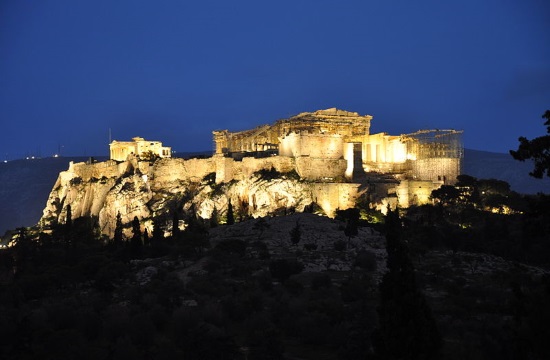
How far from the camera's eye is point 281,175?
5247cm

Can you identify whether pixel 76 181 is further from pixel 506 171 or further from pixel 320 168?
pixel 506 171

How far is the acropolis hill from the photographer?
51344 millimetres

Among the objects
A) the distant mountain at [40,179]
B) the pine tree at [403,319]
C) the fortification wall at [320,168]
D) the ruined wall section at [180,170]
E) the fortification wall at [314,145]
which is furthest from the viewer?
the distant mountain at [40,179]

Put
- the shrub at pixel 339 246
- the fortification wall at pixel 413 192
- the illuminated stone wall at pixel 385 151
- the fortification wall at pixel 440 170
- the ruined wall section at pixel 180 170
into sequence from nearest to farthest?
the shrub at pixel 339 246, the fortification wall at pixel 413 192, the fortification wall at pixel 440 170, the ruined wall section at pixel 180 170, the illuminated stone wall at pixel 385 151

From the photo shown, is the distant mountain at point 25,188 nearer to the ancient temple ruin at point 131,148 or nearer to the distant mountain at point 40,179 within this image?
the distant mountain at point 40,179

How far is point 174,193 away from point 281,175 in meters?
11.6

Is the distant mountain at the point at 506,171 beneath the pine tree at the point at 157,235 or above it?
above

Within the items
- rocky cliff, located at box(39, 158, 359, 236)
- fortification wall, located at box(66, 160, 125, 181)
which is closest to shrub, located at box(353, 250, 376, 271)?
rocky cliff, located at box(39, 158, 359, 236)

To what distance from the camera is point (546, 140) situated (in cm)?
1404

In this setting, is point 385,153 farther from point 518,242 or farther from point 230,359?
point 230,359

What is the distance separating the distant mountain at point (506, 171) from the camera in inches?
4611

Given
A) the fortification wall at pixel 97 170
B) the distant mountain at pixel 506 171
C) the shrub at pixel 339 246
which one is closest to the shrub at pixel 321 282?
the shrub at pixel 339 246

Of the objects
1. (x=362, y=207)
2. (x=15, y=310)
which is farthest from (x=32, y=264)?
(x=362, y=207)

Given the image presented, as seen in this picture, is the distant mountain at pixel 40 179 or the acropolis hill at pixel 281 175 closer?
the acropolis hill at pixel 281 175
